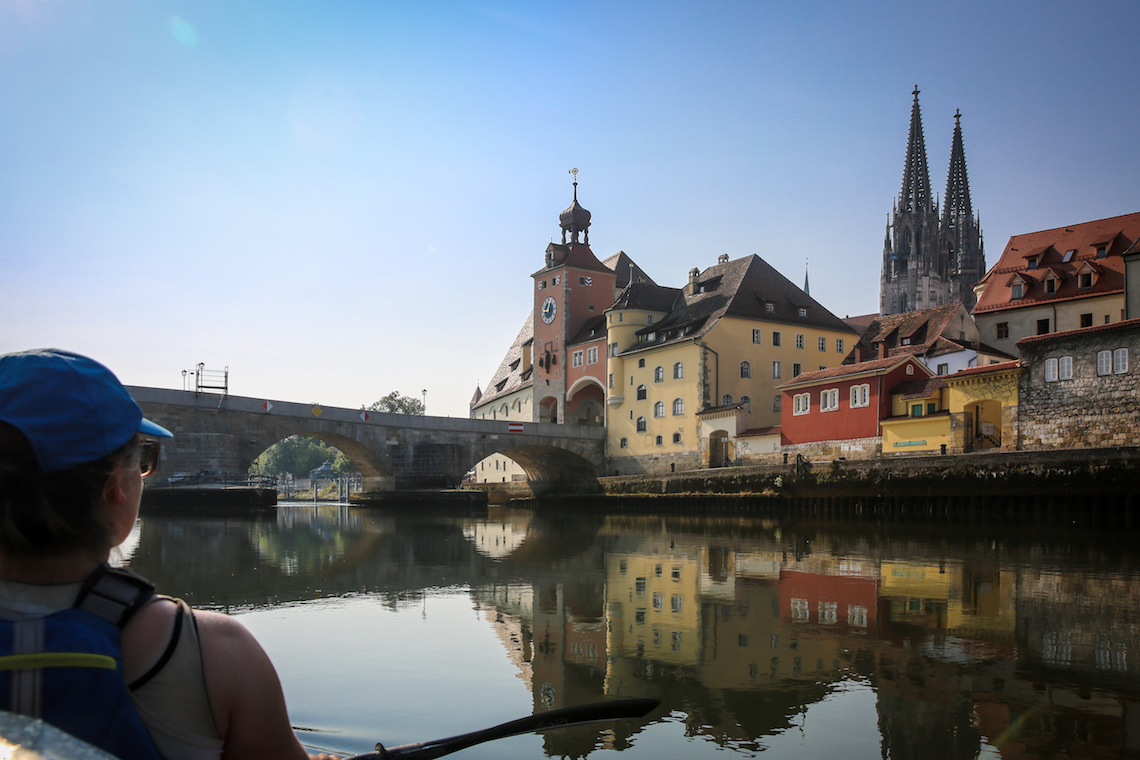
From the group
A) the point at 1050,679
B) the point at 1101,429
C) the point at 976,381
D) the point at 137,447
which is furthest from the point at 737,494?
the point at 137,447

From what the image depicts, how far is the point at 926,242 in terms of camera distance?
8600 centimetres

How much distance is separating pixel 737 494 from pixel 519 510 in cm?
1810

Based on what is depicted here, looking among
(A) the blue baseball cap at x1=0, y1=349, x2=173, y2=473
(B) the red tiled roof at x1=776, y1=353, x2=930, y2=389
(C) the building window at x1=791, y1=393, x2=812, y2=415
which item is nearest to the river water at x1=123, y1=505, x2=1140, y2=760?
(A) the blue baseball cap at x1=0, y1=349, x2=173, y2=473

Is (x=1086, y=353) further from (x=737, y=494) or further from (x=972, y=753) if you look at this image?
(x=972, y=753)

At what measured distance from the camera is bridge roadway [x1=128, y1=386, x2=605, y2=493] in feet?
115

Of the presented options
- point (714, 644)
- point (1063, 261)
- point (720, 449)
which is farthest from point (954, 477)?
point (714, 644)

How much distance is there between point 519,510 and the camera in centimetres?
4853

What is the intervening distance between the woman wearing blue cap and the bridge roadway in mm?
33823

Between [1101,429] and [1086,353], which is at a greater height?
[1086,353]

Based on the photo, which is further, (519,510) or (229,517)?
(519,510)

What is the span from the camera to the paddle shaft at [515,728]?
10.5 feet

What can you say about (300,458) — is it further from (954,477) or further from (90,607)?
(90,607)

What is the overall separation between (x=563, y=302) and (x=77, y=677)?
53542 mm

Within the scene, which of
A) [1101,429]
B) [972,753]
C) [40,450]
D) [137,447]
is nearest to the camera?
[40,450]
